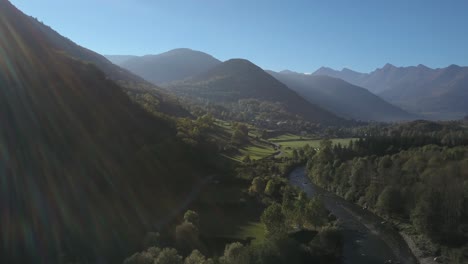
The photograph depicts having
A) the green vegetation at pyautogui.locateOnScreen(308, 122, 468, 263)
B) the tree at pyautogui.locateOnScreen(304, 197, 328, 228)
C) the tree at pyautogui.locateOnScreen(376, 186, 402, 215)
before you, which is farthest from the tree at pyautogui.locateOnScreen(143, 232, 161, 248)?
the tree at pyautogui.locateOnScreen(376, 186, 402, 215)

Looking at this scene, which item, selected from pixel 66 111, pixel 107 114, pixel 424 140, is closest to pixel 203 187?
pixel 107 114

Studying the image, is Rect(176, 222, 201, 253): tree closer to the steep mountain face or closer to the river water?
the steep mountain face

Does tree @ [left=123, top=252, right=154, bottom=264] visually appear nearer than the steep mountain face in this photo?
Yes

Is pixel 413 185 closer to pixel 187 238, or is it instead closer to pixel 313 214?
pixel 313 214

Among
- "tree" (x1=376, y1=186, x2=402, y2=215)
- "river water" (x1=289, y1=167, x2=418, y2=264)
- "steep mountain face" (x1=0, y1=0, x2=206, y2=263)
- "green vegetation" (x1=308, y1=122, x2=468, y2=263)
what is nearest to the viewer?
"steep mountain face" (x1=0, y1=0, x2=206, y2=263)

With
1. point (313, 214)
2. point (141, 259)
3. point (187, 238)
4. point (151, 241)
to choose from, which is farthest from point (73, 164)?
point (313, 214)

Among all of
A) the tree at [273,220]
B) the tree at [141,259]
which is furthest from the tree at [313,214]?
the tree at [141,259]

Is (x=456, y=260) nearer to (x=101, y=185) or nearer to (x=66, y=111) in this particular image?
(x=101, y=185)
